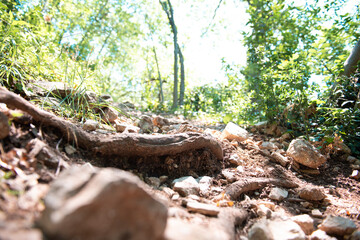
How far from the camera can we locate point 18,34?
2.82 m

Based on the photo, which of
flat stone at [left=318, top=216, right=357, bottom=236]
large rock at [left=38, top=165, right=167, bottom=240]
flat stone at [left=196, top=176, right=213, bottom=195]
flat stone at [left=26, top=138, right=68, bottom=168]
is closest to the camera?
large rock at [left=38, top=165, right=167, bottom=240]

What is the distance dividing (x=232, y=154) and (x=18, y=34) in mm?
3161

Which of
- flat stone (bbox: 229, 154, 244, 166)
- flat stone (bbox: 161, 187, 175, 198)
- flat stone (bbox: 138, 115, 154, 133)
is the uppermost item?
flat stone (bbox: 138, 115, 154, 133)

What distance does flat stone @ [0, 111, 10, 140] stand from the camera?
1.26 m

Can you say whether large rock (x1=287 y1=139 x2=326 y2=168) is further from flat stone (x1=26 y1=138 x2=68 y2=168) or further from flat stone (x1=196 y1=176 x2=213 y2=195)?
flat stone (x1=26 y1=138 x2=68 y2=168)

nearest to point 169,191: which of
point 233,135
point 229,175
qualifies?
point 229,175

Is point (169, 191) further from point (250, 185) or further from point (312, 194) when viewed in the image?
point (312, 194)

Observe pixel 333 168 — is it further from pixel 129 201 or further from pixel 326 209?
pixel 129 201

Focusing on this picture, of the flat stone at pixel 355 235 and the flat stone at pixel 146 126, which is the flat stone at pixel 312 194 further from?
the flat stone at pixel 146 126

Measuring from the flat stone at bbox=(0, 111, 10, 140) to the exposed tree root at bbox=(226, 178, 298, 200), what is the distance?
1.68m

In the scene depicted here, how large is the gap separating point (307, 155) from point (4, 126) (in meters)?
2.89

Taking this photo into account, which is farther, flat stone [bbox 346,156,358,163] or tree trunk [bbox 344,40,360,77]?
tree trunk [bbox 344,40,360,77]

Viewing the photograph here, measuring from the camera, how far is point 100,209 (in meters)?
0.73

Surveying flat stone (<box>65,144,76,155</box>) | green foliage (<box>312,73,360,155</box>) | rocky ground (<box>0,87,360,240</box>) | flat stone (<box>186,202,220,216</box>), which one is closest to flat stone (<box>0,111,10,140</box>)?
rocky ground (<box>0,87,360,240</box>)
